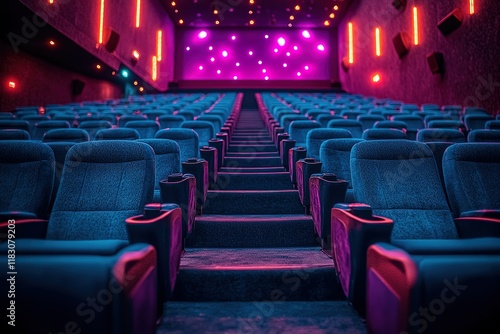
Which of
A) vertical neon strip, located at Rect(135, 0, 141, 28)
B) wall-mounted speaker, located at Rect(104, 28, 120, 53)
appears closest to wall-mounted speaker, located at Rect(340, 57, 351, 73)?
vertical neon strip, located at Rect(135, 0, 141, 28)

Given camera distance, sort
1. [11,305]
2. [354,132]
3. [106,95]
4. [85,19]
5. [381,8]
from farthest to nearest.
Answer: [106,95], [381,8], [85,19], [354,132], [11,305]

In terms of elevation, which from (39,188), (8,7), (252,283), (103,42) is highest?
(103,42)

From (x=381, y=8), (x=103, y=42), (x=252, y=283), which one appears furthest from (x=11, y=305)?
(x=381, y=8)

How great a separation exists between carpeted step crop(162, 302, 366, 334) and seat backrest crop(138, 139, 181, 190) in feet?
2.67

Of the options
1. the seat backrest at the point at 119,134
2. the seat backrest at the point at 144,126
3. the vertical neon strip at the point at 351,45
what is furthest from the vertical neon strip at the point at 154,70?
the seat backrest at the point at 119,134

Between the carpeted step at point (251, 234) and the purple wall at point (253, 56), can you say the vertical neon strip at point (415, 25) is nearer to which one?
the purple wall at point (253, 56)

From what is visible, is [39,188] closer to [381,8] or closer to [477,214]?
[477,214]

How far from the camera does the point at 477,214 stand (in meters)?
1.35

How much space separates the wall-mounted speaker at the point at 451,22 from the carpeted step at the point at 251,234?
516 cm

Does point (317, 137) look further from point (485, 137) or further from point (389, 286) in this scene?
point (389, 286)

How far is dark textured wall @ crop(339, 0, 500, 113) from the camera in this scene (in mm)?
4910

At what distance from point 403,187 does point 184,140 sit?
1.55 m

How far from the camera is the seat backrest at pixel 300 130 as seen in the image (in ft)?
11.4

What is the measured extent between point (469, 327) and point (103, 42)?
7.84 m
